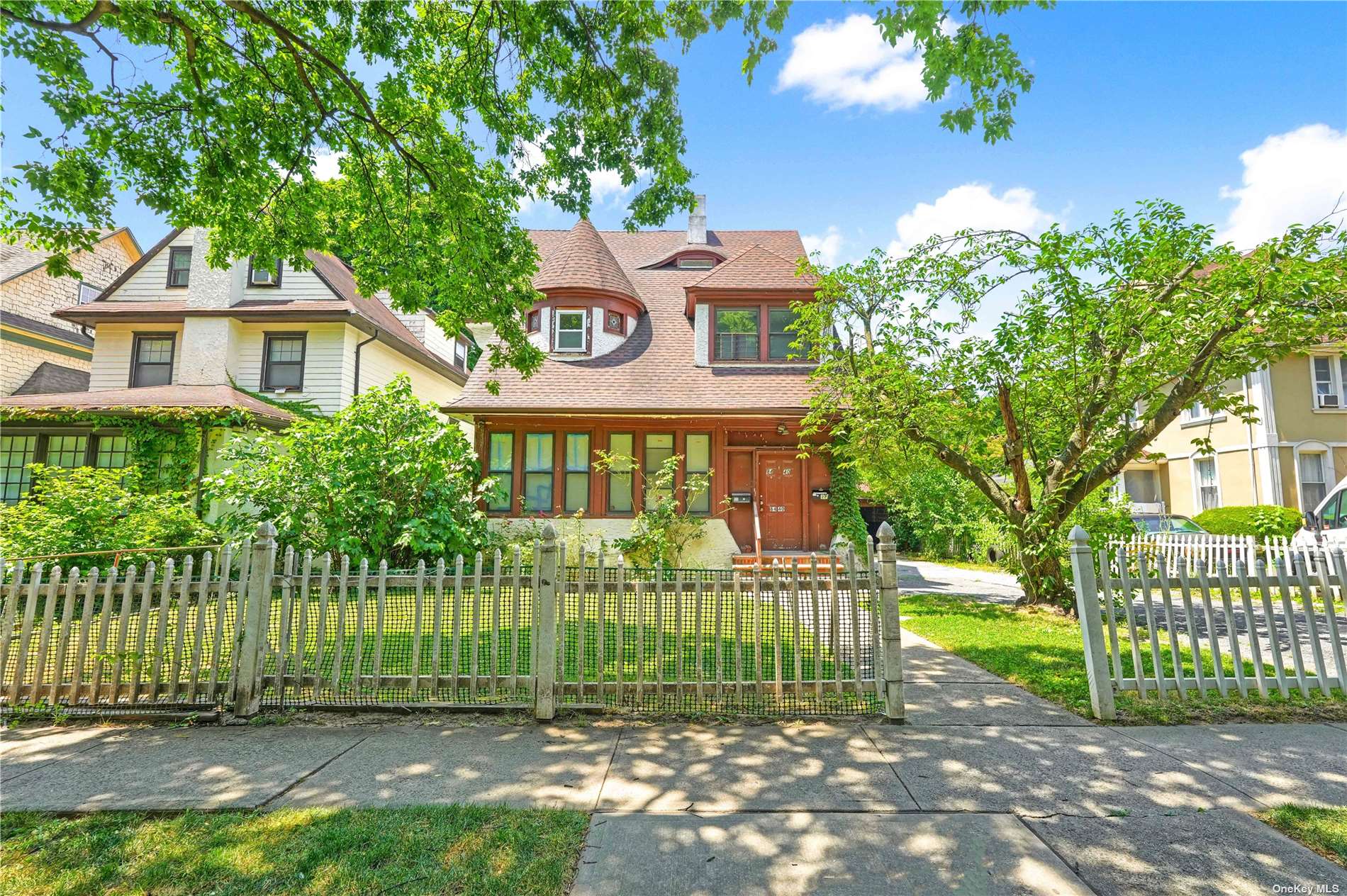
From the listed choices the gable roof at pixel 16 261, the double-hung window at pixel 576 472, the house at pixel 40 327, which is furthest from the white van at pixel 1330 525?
the gable roof at pixel 16 261

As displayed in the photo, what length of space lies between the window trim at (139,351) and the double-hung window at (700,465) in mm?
14568

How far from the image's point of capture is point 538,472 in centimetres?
1469

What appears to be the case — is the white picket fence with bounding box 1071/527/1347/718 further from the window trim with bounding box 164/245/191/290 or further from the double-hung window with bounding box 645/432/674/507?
the window trim with bounding box 164/245/191/290

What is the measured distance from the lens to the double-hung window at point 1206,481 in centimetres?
2094

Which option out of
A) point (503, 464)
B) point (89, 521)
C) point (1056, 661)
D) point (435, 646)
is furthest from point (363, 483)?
point (1056, 661)

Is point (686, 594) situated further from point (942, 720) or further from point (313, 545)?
point (313, 545)

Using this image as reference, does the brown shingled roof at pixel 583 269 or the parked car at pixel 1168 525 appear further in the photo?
the parked car at pixel 1168 525

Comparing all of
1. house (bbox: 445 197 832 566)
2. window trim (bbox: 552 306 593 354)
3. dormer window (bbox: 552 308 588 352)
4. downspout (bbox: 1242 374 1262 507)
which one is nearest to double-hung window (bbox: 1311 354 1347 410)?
downspout (bbox: 1242 374 1262 507)

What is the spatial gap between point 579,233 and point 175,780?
15709 millimetres

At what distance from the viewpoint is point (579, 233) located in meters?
17.1

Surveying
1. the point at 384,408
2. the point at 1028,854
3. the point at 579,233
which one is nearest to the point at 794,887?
the point at 1028,854

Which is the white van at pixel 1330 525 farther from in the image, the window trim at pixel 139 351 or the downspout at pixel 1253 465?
the window trim at pixel 139 351

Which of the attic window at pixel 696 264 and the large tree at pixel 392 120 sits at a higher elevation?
the attic window at pixel 696 264

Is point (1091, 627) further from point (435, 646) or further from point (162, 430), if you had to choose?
point (162, 430)
